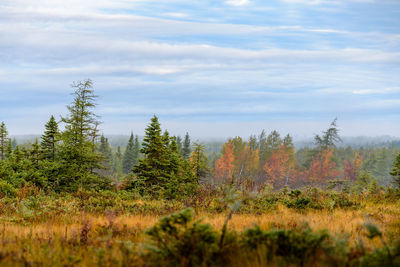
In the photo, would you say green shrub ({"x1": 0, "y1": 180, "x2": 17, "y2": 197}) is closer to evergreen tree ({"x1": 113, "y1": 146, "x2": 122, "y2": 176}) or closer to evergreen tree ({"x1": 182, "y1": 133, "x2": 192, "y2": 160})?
evergreen tree ({"x1": 182, "y1": 133, "x2": 192, "y2": 160})

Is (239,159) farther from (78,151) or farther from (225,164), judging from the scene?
(78,151)

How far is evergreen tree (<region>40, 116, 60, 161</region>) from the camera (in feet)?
72.9

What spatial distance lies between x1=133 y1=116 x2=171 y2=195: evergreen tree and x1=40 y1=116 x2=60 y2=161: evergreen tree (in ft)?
21.2

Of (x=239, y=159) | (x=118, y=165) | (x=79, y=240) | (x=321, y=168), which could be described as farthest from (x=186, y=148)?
(x=79, y=240)

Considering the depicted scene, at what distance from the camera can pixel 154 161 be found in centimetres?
2167

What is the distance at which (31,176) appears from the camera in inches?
707

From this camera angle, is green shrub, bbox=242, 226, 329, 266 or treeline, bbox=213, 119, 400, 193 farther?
treeline, bbox=213, 119, 400, 193

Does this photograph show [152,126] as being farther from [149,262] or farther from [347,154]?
[347,154]

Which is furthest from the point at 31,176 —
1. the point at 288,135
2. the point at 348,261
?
the point at 288,135

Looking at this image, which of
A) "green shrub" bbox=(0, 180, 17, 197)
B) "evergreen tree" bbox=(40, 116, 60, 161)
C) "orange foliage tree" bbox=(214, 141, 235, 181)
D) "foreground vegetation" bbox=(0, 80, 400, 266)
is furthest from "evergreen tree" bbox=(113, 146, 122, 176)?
"green shrub" bbox=(0, 180, 17, 197)

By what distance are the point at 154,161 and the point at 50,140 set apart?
811 centimetres

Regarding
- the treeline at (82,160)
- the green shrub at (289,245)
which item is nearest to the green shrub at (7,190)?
the treeline at (82,160)

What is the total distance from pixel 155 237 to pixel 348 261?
2407mm

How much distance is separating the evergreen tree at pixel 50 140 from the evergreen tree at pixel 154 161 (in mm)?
6448
